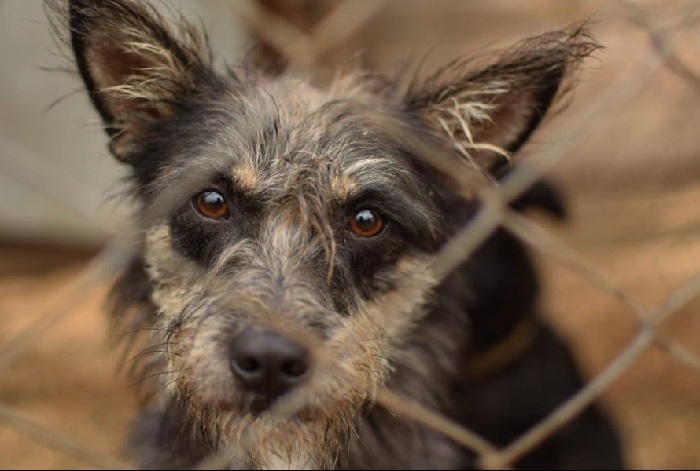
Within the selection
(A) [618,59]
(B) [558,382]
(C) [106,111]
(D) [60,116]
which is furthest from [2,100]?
(A) [618,59]

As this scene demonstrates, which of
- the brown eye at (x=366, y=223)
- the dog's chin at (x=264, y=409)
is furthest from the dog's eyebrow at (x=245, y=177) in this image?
the dog's chin at (x=264, y=409)

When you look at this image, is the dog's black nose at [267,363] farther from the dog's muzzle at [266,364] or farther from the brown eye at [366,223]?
the brown eye at [366,223]

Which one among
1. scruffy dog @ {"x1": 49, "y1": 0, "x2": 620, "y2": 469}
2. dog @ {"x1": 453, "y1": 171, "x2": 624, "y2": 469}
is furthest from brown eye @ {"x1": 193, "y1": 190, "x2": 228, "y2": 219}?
dog @ {"x1": 453, "y1": 171, "x2": 624, "y2": 469}

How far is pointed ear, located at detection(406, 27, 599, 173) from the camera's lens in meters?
2.23

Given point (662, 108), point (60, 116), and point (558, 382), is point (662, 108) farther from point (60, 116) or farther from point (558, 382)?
point (60, 116)

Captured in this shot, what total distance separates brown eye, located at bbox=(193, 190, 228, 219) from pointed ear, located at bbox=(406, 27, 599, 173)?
728mm

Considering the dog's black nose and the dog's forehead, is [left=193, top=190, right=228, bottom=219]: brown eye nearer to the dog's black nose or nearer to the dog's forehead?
the dog's forehead

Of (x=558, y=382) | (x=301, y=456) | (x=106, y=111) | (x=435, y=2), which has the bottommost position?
(x=301, y=456)

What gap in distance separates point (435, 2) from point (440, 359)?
3400 mm

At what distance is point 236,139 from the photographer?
231cm

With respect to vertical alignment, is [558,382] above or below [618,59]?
below

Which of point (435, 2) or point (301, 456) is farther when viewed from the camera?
point (435, 2)

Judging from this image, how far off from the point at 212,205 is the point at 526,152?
0.99 m

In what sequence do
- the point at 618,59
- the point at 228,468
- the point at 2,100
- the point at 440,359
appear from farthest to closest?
1. the point at 618,59
2. the point at 2,100
3. the point at 440,359
4. the point at 228,468
